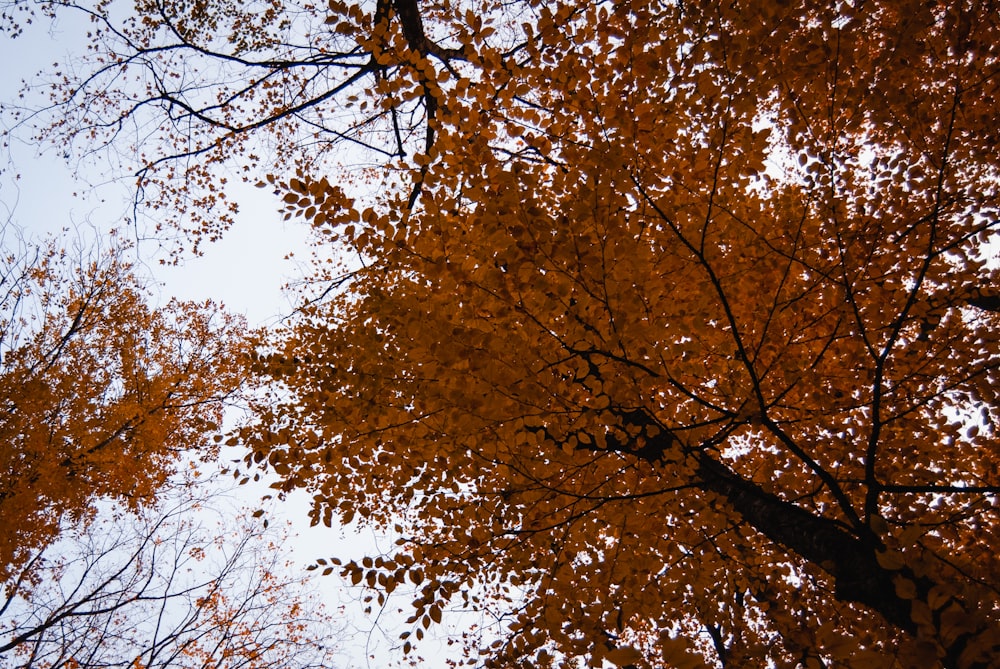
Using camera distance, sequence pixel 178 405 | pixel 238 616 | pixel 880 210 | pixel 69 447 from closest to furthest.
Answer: pixel 880 210 → pixel 238 616 → pixel 69 447 → pixel 178 405

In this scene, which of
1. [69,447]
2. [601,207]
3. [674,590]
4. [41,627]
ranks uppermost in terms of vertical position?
[69,447]

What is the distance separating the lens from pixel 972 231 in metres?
3.38

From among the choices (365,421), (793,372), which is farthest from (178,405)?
(793,372)

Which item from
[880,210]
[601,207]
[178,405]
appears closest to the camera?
[601,207]

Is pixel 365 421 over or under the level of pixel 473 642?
over

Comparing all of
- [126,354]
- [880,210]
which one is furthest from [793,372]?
[126,354]

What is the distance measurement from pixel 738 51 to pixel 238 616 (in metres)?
8.82

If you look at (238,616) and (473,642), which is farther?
(238,616)

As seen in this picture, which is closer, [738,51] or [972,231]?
[738,51]

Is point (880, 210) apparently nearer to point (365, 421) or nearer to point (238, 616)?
point (365, 421)

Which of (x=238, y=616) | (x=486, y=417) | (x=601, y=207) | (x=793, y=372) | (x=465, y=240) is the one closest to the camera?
(x=601, y=207)

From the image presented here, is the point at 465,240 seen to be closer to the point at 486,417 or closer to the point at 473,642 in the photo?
the point at 486,417

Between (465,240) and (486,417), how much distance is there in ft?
4.66

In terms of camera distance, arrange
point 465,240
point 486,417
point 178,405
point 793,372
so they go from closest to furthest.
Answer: point 486,417
point 793,372
point 465,240
point 178,405
